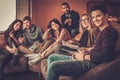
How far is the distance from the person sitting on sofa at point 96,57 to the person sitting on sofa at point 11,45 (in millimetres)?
1704

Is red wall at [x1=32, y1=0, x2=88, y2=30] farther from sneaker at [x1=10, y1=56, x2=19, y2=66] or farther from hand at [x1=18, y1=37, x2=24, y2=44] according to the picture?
sneaker at [x1=10, y1=56, x2=19, y2=66]

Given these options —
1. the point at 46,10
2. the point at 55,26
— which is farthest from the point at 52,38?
the point at 46,10

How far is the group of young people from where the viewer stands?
8.53 ft

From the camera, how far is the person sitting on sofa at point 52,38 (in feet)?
13.7

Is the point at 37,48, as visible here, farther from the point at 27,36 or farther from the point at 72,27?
the point at 72,27

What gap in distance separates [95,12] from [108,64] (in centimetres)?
55

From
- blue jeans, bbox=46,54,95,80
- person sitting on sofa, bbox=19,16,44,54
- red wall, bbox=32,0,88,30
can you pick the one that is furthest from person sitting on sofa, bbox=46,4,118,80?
red wall, bbox=32,0,88,30

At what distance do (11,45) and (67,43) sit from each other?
3.35ft

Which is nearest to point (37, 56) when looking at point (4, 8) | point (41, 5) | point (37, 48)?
point (37, 48)

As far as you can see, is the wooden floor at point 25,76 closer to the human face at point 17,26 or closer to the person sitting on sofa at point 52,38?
the person sitting on sofa at point 52,38

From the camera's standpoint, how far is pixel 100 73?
2.61 meters

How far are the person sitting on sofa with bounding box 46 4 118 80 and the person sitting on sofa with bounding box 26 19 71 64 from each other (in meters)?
1.45

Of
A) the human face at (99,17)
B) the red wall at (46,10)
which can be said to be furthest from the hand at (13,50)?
the red wall at (46,10)

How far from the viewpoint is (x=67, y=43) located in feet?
13.4
